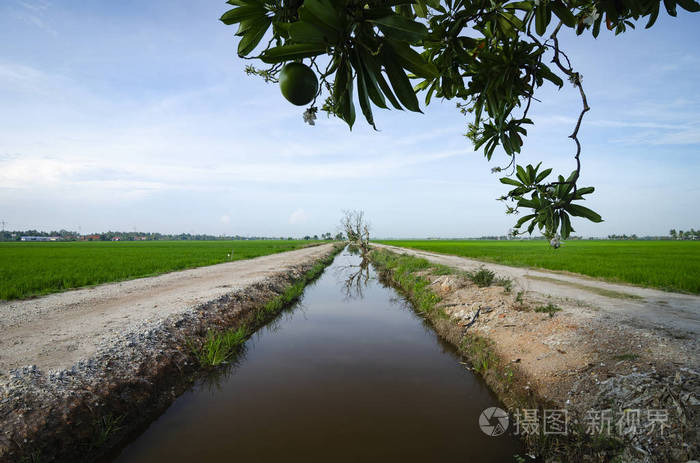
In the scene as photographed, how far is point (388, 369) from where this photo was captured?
422 centimetres

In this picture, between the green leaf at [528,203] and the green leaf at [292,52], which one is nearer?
the green leaf at [292,52]

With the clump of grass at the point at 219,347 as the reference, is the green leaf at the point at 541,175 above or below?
above

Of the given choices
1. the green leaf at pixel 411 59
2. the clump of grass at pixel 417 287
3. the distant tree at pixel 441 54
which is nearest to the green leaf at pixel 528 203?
the distant tree at pixel 441 54

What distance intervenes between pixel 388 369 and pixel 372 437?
59.0 inches

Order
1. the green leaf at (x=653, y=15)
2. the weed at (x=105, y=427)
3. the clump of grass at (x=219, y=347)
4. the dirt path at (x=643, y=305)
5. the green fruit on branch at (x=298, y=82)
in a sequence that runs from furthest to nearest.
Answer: the dirt path at (x=643, y=305) → the clump of grass at (x=219, y=347) → the weed at (x=105, y=427) → the green leaf at (x=653, y=15) → the green fruit on branch at (x=298, y=82)

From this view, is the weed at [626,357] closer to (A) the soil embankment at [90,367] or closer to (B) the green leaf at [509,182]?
(B) the green leaf at [509,182]

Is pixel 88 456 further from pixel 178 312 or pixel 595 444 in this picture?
pixel 595 444

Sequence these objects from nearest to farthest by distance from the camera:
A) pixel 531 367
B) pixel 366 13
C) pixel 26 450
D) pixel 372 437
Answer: pixel 366 13
pixel 26 450
pixel 372 437
pixel 531 367

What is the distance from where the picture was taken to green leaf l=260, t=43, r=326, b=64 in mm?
796

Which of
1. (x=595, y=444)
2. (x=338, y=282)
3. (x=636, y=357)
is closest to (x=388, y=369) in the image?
(x=595, y=444)

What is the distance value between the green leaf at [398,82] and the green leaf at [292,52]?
0.22m

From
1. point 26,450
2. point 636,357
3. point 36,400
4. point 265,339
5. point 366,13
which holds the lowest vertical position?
point 265,339

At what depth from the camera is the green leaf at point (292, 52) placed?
80cm

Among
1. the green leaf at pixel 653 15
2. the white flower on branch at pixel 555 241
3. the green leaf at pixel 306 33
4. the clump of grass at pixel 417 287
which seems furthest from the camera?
the clump of grass at pixel 417 287
